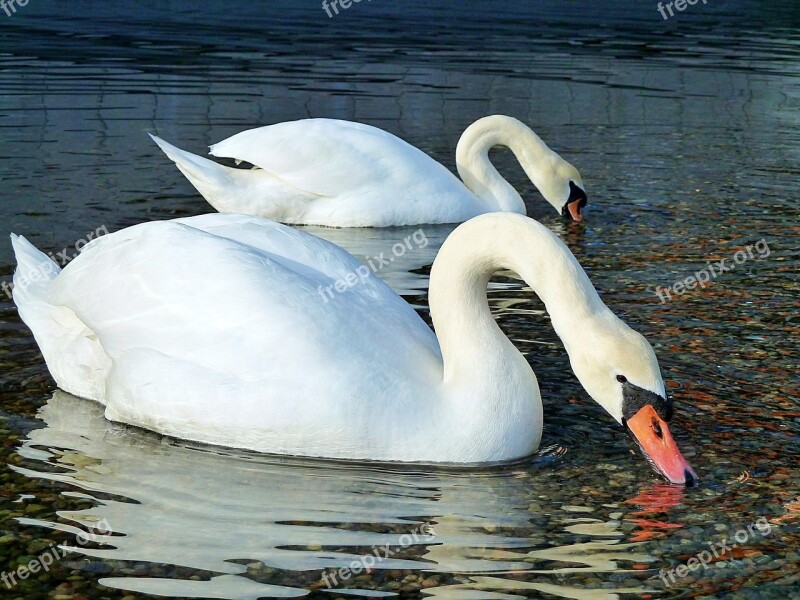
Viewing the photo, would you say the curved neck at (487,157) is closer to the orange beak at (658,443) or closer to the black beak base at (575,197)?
the black beak base at (575,197)

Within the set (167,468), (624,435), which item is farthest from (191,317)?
(624,435)

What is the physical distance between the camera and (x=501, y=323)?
274 inches

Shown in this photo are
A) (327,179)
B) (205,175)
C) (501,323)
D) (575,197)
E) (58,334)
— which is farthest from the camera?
(575,197)

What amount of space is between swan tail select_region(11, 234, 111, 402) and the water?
0.36 feet

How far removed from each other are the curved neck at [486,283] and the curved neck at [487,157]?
5.41 meters

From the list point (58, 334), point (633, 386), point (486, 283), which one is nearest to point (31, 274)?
point (58, 334)

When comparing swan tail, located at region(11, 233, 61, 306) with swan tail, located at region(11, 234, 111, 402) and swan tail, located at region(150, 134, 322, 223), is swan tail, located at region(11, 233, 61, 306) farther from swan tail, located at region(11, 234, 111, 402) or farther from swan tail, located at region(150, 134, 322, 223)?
swan tail, located at region(150, 134, 322, 223)

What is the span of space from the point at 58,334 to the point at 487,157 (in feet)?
17.7

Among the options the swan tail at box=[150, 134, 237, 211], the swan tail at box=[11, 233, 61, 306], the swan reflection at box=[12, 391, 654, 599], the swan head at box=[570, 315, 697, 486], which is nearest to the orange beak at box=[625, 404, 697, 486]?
the swan head at box=[570, 315, 697, 486]

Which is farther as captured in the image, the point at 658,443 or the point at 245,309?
the point at 245,309

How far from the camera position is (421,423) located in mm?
4895

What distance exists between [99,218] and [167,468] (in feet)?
14.5

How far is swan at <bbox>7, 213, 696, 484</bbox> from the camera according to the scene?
4.65m

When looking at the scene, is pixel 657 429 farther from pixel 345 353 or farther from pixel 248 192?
pixel 248 192
